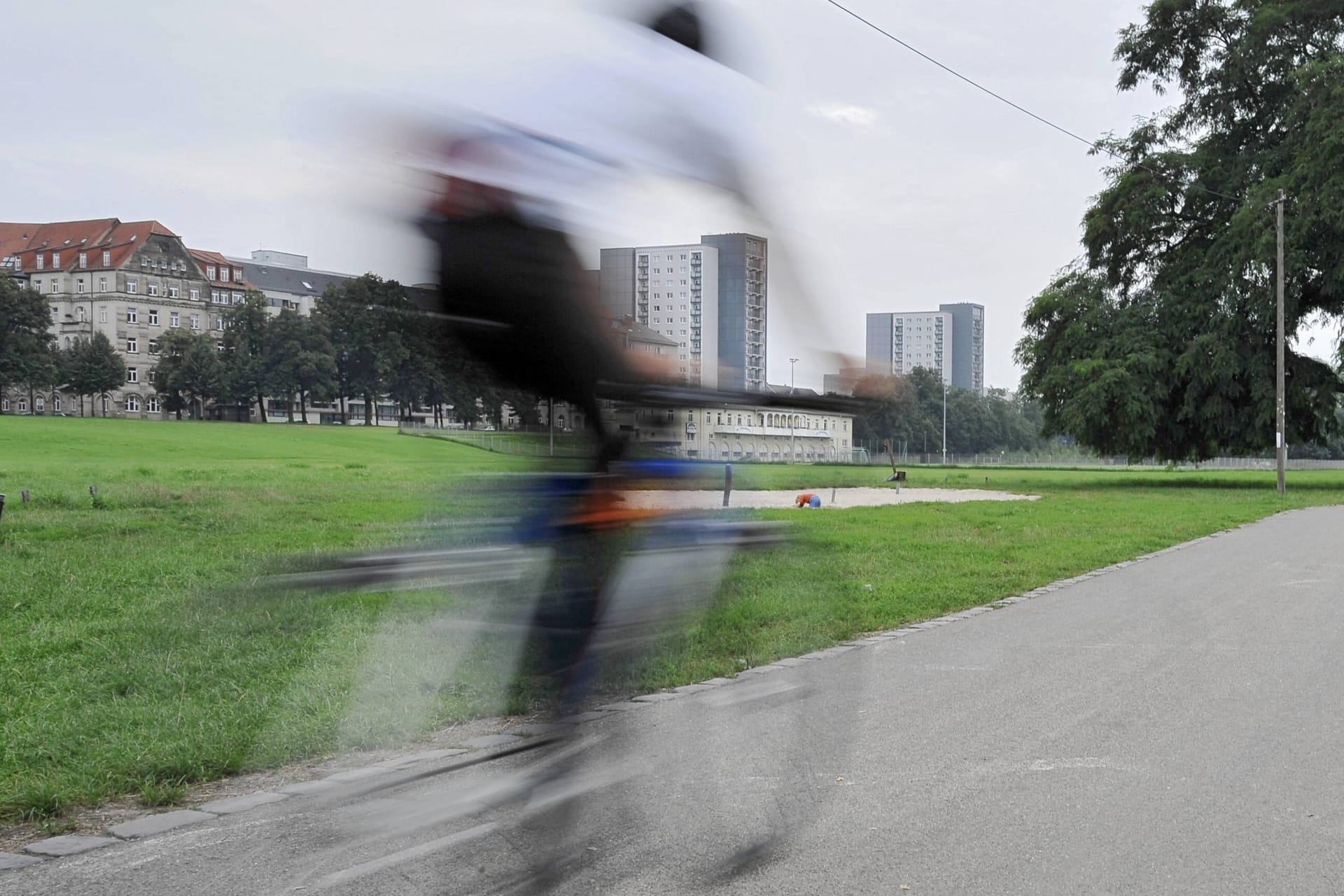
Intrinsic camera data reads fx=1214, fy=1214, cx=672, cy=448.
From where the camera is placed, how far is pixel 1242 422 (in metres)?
36.9

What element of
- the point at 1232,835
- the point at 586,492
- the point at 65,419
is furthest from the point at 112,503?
the point at 1232,835

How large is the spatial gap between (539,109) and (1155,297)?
39244mm

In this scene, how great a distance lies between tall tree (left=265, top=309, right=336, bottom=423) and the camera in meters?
2.98

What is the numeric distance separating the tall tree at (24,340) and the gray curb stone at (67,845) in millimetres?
1383

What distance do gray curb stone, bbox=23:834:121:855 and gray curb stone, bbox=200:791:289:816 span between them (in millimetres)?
382

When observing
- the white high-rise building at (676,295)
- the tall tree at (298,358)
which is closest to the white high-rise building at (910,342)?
the white high-rise building at (676,295)

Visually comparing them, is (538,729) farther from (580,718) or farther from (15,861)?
(15,861)

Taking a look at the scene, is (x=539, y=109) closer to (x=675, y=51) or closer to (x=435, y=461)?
(x=675, y=51)

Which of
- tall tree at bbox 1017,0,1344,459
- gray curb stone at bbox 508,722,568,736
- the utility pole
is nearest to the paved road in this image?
gray curb stone at bbox 508,722,568,736

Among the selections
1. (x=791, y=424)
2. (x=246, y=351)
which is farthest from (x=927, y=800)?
(x=246, y=351)

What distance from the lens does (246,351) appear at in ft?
10.4

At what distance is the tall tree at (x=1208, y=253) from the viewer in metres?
35.6

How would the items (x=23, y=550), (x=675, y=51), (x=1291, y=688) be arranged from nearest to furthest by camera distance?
(x=675, y=51) < (x=1291, y=688) < (x=23, y=550)

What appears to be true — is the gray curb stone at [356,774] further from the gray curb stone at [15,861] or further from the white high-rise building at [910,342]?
the white high-rise building at [910,342]
